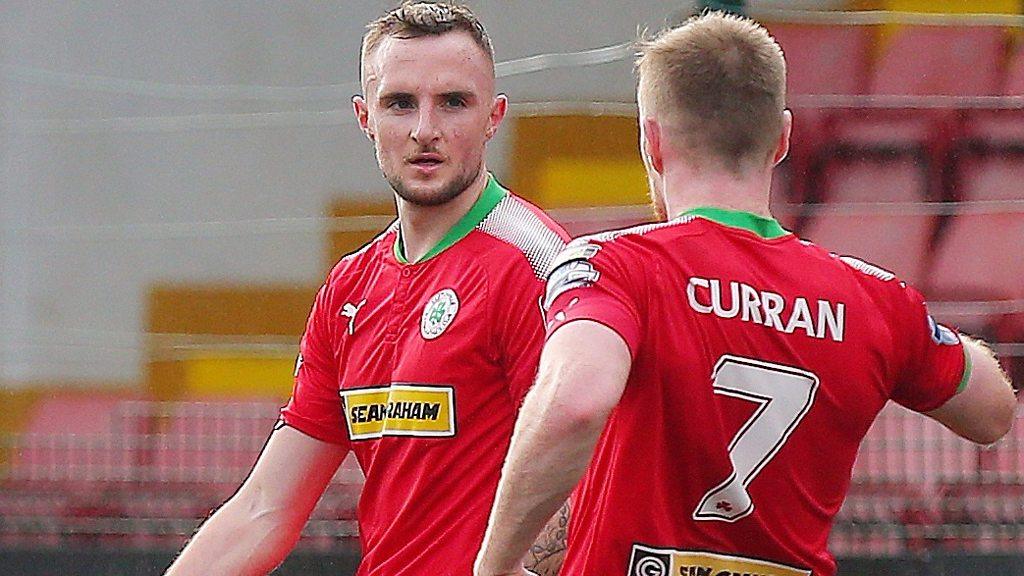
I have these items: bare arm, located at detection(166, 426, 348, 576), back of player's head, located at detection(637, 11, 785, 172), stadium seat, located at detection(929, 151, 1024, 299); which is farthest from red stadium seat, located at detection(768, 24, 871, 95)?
back of player's head, located at detection(637, 11, 785, 172)

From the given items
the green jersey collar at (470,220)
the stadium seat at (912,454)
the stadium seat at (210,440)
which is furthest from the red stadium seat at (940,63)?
the green jersey collar at (470,220)

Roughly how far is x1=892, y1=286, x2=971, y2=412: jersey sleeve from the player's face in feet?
2.92

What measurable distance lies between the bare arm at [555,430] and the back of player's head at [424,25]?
107cm

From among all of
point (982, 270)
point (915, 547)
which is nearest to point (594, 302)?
point (915, 547)

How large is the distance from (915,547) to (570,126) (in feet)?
6.93

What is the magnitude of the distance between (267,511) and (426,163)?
721 mm

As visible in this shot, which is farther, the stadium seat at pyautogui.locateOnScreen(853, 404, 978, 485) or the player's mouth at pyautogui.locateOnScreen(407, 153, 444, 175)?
the stadium seat at pyautogui.locateOnScreen(853, 404, 978, 485)

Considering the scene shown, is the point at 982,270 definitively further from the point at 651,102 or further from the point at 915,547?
the point at 651,102

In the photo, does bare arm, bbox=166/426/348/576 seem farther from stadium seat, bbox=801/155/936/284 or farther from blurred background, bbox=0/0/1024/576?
stadium seat, bbox=801/155/936/284

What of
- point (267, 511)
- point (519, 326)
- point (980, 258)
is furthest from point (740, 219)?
point (980, 258)

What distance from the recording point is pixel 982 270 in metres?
6.04

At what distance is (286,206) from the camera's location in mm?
6883

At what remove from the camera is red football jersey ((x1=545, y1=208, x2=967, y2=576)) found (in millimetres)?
2275

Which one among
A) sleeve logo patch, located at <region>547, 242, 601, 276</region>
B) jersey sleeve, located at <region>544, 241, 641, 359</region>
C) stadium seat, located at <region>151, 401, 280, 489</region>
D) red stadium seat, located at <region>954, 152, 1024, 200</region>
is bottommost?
stadium seat, located at <region>151, 401, 280, 489</region>
